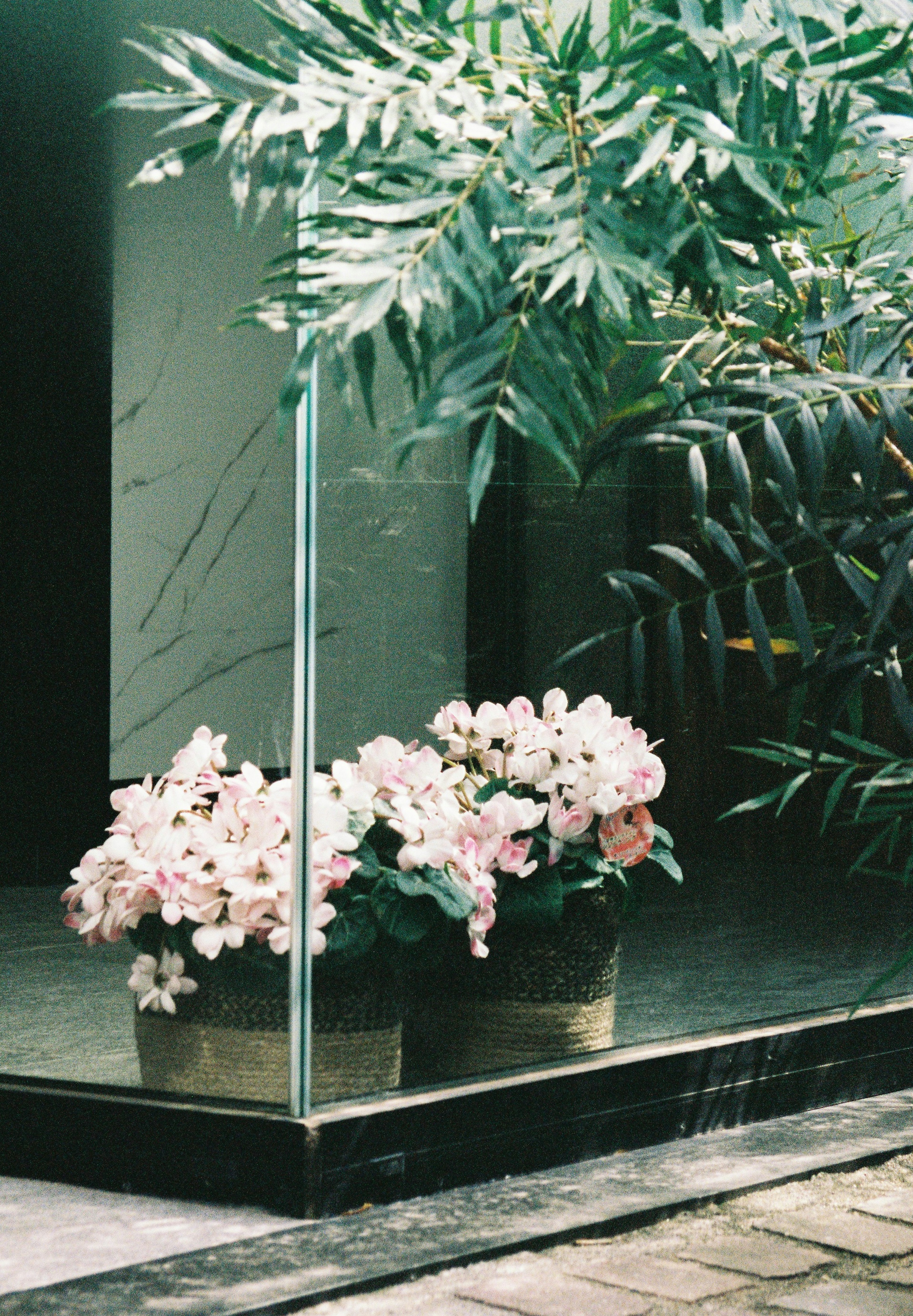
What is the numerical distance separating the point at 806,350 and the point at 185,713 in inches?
65.3

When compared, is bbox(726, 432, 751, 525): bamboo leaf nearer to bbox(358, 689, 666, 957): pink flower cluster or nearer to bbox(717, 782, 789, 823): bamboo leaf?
bbox(358, 689, 666, 957): pink flower cluster

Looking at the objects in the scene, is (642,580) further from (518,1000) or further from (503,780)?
(518,1000)

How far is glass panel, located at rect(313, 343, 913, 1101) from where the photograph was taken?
3539 millimetres

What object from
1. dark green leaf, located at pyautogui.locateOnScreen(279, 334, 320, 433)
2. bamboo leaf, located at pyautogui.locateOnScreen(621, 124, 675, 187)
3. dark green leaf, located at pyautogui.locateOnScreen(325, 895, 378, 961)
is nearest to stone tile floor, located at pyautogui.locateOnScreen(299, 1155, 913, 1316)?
dark green leaf, located at pyautogui.locateOnScreen(325, 895, 378, 961)

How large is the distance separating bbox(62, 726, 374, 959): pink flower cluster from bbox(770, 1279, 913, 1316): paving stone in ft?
3.17

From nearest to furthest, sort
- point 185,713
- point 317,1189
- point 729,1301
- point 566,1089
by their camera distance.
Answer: point 729,1301
point 317,1189
point 566,1089
point 185,713

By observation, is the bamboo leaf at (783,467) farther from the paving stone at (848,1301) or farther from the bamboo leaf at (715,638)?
the paving stone at (848,1301)

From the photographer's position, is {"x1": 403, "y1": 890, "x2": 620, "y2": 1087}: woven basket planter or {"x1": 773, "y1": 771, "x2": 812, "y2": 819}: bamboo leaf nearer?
{"x1": 403, "y1": 890, "x2": 620, "y2": 1087}: woven basket planter

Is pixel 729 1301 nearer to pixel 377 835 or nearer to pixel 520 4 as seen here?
pixel 377 835

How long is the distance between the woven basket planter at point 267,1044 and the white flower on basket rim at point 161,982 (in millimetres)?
22

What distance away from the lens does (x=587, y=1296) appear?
3021 millimetres

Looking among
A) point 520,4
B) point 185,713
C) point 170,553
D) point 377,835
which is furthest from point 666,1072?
point 520,4

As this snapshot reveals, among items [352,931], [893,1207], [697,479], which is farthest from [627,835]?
[697,479]

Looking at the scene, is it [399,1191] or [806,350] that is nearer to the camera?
[806,350]
